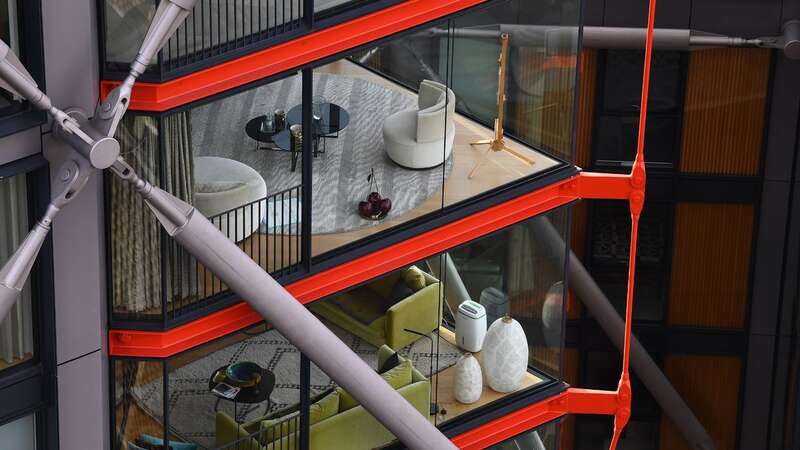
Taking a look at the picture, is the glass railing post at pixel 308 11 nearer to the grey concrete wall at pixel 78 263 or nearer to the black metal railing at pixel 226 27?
the black metal railing at pixel 226 27

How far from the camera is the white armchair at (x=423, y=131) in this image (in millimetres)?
18656

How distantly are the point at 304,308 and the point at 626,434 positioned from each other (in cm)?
1618

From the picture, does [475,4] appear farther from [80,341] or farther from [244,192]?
[80,341]

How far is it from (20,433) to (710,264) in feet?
57.1

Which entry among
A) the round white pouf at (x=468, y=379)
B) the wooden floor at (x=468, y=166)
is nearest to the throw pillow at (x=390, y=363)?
the round white pouf at (x=468, y=379)

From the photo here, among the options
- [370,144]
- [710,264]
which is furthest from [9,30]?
[710,264]

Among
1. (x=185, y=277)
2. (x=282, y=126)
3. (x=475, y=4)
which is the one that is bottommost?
(x=185, y=277)

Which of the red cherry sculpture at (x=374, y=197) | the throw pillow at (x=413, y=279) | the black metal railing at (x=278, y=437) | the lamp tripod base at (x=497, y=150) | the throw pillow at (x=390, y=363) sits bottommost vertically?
the black metal railing at (x=278, y=437)

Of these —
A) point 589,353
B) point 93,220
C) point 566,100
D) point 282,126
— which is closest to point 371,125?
point 282,126

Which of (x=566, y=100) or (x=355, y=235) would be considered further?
(x=566, y=100)

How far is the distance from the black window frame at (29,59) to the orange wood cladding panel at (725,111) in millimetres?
16970

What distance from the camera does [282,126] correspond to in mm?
19094

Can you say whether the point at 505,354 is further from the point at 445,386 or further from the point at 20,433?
the point at 20,433

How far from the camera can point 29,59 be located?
49.6 ft
